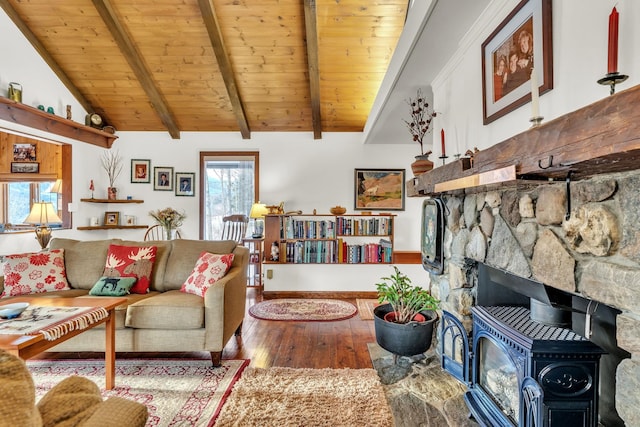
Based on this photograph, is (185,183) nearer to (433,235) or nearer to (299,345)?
(299,345)

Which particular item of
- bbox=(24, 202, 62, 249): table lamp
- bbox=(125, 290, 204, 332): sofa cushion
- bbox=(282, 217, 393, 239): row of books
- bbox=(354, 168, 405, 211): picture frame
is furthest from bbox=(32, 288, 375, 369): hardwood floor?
bbox=(354, 168, 405, 211): picture frame

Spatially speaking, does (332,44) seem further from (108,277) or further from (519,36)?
(108,277)

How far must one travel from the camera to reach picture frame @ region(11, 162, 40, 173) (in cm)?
534

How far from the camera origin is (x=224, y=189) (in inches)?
227

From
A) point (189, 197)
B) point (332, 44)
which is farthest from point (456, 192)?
point (189, 197)

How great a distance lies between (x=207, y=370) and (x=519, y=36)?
289 centimetres

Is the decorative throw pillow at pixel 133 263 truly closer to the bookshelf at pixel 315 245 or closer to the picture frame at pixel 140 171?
the bookshelf at pixel 315 245

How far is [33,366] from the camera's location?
2.61 meters

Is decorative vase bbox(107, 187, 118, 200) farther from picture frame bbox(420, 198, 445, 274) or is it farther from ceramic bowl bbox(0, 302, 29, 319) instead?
picture frame bbox(420, 198, 445, 274)

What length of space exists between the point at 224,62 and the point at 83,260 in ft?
9.00

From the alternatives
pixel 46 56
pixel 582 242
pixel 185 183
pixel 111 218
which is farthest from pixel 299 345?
pixel 46 56

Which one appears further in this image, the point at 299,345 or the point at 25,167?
the point at 25,167

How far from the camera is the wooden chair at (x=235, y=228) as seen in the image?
5.24m

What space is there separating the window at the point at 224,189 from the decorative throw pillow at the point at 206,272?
2.73m
